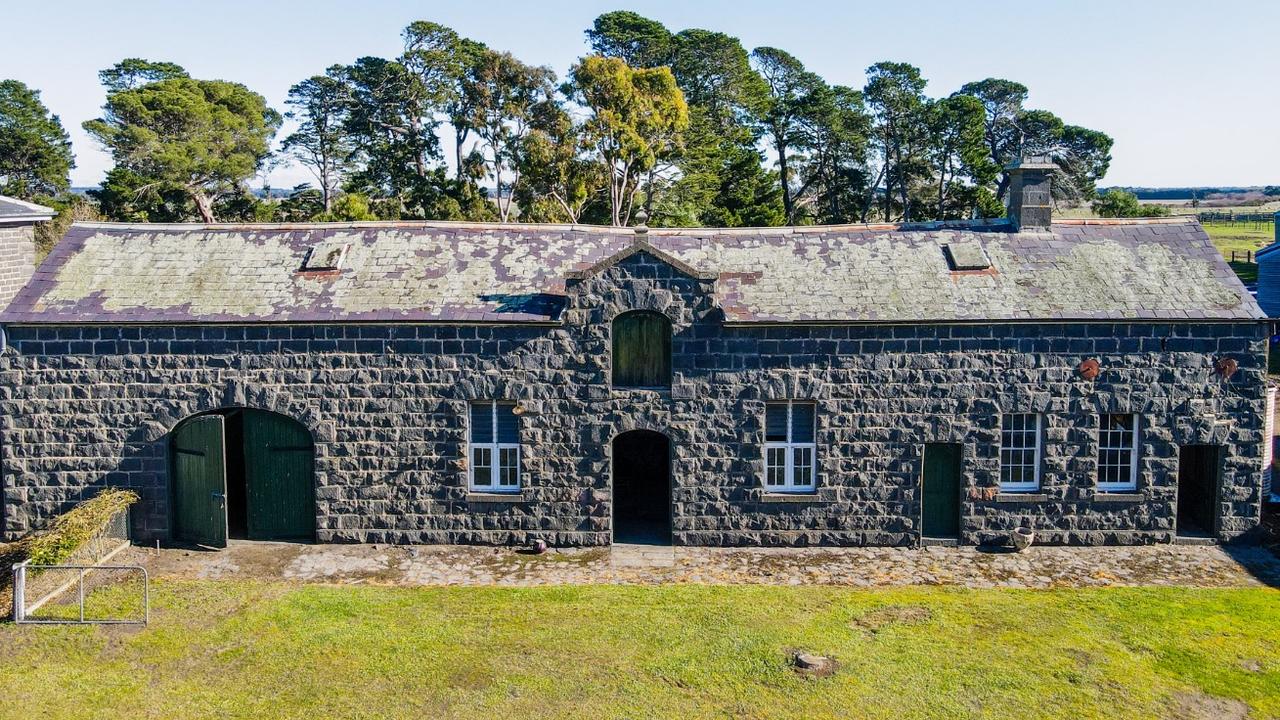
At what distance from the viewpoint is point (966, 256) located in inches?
844

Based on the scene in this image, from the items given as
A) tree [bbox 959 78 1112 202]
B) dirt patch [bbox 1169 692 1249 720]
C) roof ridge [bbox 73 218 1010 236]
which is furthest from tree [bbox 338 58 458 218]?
dirt patch [bbox 1169 692 1249 720]

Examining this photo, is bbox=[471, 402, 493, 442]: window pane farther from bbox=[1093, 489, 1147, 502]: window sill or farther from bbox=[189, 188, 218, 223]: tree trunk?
bbox=[189, 188, 218, 223]: tree trunk

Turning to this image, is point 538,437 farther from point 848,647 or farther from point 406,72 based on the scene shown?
point 406,72

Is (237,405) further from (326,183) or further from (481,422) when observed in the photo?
(326,183)

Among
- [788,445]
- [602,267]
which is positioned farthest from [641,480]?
[602,267]

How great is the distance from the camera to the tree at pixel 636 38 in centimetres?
6888

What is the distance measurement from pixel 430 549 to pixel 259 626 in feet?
13.5

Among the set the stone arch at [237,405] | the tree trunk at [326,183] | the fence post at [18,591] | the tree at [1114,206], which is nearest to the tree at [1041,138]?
the tree at [1114,206]

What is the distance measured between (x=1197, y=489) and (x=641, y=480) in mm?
11085

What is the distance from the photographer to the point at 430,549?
20469 mm

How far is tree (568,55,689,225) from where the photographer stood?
1967 inches

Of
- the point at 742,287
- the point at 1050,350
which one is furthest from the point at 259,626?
the point at 1050,350

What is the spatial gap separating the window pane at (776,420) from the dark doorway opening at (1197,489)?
7.50 metres

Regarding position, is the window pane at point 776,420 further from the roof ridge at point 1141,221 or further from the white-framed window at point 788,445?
the roof ridge at point 1141,221
